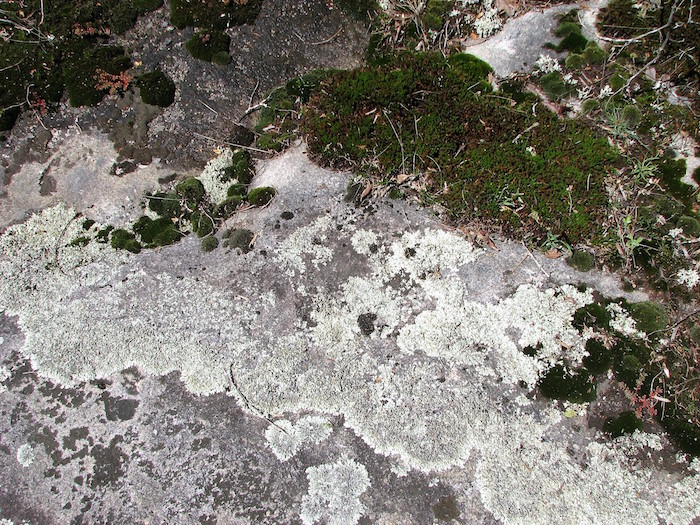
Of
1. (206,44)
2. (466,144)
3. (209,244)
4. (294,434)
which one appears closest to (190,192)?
(209,244)

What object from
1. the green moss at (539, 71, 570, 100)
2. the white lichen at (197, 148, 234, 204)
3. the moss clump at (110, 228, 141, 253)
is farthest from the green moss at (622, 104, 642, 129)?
the moss clump at (110, 228, 141, 253)

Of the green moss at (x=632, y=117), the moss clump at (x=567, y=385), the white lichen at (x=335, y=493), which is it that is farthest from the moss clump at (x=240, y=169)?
the green moss at (x=632, y=117)

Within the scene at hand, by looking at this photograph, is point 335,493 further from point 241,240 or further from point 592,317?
point 592,317

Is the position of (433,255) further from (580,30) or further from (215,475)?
(580,30)

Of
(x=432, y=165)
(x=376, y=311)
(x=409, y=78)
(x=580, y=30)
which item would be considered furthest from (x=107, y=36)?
(x=580, y=30)

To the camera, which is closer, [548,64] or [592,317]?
[592,317]

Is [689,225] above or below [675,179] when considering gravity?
below

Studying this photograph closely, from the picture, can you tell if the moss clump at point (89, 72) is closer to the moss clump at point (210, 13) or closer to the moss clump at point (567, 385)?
the moss clump at point (210, 13)
